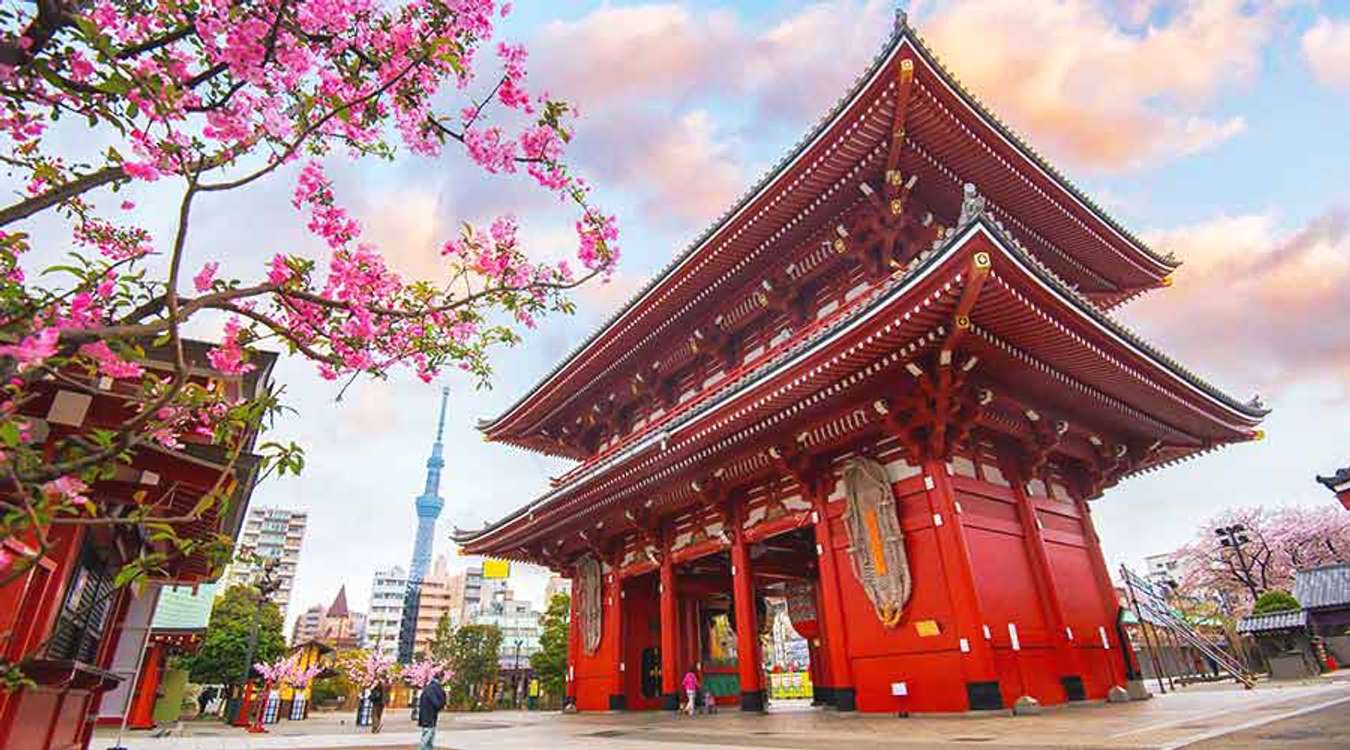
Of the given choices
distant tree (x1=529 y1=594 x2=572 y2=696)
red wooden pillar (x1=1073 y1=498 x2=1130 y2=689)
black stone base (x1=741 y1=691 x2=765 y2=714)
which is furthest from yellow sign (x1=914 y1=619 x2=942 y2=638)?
distant tree (x1=529 y1=594 x2=572 y2=696)

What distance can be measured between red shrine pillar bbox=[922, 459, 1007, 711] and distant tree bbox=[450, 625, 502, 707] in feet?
110

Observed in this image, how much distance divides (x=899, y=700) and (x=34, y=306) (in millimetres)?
10524

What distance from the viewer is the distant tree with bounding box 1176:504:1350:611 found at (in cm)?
3275

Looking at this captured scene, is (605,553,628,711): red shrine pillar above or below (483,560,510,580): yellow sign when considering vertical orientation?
below

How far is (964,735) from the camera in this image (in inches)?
259

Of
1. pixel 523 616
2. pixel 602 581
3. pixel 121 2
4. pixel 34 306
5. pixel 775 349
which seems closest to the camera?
pixel 34 306

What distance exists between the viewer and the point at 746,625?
12.6 metres

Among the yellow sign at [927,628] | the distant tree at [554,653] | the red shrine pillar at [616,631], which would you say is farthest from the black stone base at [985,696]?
the distant tree at [554,653]

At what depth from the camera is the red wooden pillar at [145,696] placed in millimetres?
19703

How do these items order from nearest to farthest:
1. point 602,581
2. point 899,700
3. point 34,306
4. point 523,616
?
point 34,306, point 899,700, point 602,581, point 523,616

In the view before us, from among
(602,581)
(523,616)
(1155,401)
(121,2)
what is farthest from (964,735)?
(523,616)

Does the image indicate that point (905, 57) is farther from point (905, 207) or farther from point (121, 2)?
point (121, 2)

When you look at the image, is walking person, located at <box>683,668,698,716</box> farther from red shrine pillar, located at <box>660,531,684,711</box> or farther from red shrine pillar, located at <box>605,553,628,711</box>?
red shrine pillar, located at <box>605,553,628,711</box>

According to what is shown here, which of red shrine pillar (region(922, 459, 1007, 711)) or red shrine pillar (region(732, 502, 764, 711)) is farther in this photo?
red shrine pillar (region(732, 502, 764, 711))
